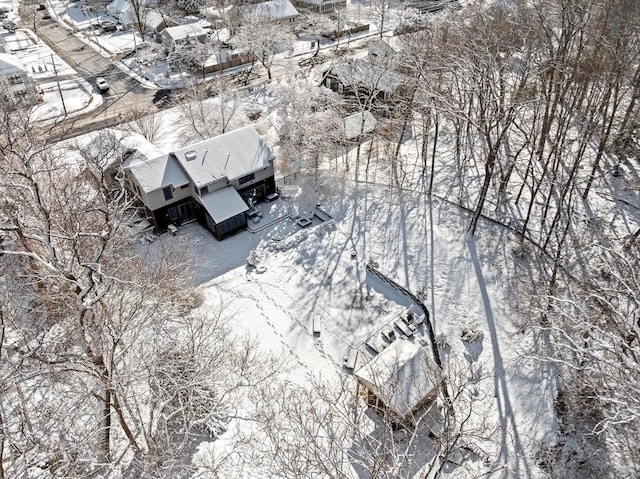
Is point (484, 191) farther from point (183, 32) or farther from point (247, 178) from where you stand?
point (183, 32)

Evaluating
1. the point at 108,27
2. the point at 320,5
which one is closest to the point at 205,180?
the point at 108,27

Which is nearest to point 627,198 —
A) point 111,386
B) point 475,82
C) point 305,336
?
point 475,82

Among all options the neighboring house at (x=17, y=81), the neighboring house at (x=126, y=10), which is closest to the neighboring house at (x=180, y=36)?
the neighboring house at (x=126, y=10)

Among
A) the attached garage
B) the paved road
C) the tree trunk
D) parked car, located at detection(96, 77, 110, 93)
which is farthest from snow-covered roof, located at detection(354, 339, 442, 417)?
parked car, located at detection(96, 77, 110, 93)

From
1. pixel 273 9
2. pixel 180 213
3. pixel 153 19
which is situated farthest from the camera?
pixel 153 19

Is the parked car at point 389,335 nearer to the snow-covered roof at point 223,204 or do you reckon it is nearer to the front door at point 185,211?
the snow-covered roof at point 223,204

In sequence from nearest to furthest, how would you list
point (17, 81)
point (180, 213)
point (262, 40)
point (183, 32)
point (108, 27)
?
point (180, 213), point (17, 81), point (262, 40), point (183, 32), point (108, 27)

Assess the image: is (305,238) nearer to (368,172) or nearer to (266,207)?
(266,207)
